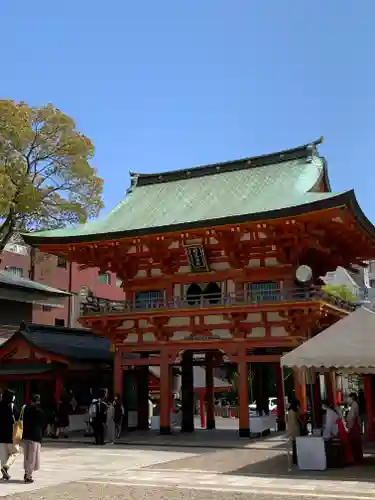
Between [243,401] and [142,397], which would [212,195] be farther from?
[142,397]

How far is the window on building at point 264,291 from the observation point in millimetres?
21422

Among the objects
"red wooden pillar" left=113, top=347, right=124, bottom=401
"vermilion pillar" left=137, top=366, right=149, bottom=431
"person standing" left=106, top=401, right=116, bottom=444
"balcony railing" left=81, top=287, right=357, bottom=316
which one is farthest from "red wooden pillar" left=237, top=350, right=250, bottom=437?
"vermilion pillar" left=137, top=366, right=149, bottom=431

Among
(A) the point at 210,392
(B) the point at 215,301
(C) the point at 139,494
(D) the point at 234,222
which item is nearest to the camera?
(C) the point at 139,494

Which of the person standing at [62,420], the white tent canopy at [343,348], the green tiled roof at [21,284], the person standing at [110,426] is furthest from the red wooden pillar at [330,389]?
the green tiled roof at [21,284]

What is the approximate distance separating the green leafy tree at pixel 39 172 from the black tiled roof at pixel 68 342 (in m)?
5.04

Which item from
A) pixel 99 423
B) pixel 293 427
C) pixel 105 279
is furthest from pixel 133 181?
pixel 105 279

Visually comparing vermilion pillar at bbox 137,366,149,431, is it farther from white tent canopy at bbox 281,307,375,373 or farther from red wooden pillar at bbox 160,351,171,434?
white tent canopy at bbox 281,307,375,373

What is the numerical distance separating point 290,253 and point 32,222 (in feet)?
49.3

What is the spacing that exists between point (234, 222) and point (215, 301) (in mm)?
3722

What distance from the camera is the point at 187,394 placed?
1012 inches

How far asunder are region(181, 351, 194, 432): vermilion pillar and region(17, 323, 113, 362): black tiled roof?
3682 mm

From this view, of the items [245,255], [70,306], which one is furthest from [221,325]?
[70,306]

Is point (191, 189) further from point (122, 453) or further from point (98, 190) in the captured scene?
point (122, 453)

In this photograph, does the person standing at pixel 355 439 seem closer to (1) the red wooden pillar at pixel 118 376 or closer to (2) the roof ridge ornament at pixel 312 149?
(1) the red wooden pillar at pixel 118 376
